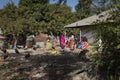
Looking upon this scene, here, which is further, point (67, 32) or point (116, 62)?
point (67, 32)

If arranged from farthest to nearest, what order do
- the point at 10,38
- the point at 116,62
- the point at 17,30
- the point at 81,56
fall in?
the point at 10,38, the point at 17,30, the point at 81,56, the point at 116,62

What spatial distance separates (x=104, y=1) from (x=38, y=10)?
36.1 metres

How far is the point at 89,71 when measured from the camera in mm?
9141

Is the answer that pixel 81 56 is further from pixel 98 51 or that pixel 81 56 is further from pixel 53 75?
pixel 98 51

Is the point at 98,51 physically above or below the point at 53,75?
above

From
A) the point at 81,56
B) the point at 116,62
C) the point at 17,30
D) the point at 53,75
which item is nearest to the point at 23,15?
the point at 17,30

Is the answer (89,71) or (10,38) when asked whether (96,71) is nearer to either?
(89,71)

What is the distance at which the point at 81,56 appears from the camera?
53.4ft

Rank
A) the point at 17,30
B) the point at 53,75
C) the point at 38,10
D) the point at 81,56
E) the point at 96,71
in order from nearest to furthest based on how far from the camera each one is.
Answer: the point at 96,71 < the point at 53,75 < the point at 81,56 < the point at 17,30 < the point at 38,10

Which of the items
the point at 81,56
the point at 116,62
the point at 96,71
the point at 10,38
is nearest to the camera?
the point at 116,62

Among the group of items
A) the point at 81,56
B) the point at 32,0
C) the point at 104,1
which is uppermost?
the point at 32,0

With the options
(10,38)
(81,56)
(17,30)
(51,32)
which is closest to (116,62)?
(81,56)

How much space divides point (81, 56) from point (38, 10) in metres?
28.5

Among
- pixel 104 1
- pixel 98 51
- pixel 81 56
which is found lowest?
pixel 81 56
